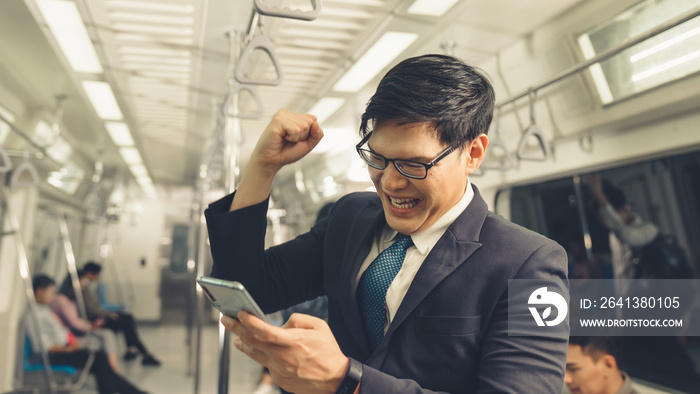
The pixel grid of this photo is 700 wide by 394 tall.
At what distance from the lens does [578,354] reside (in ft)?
8.25

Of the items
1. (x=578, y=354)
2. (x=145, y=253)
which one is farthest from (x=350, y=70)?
(x=145, y=253)

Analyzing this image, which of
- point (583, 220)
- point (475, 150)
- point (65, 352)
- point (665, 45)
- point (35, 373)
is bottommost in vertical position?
point (35, 373)

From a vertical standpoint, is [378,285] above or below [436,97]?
below

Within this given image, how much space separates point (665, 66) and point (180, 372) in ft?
22.3

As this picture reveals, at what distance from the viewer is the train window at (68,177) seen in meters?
7.21

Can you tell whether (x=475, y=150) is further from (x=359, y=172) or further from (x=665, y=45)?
(x=665, y=45)

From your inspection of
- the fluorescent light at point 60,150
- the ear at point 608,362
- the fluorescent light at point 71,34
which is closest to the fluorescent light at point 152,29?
the fluorescent light at point 71,34

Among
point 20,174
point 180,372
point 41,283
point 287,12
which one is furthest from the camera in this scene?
point 180,372

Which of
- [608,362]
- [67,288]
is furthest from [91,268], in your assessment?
[608,362]

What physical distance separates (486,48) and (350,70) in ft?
3.15

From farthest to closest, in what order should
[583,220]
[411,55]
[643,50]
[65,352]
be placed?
[65,352], [583,220], [643,50], [411,55]

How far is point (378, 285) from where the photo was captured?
1.11 meters

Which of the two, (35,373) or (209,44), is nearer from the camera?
(209,44)

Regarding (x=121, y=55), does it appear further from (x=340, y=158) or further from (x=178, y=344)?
(x=178, y=344)
